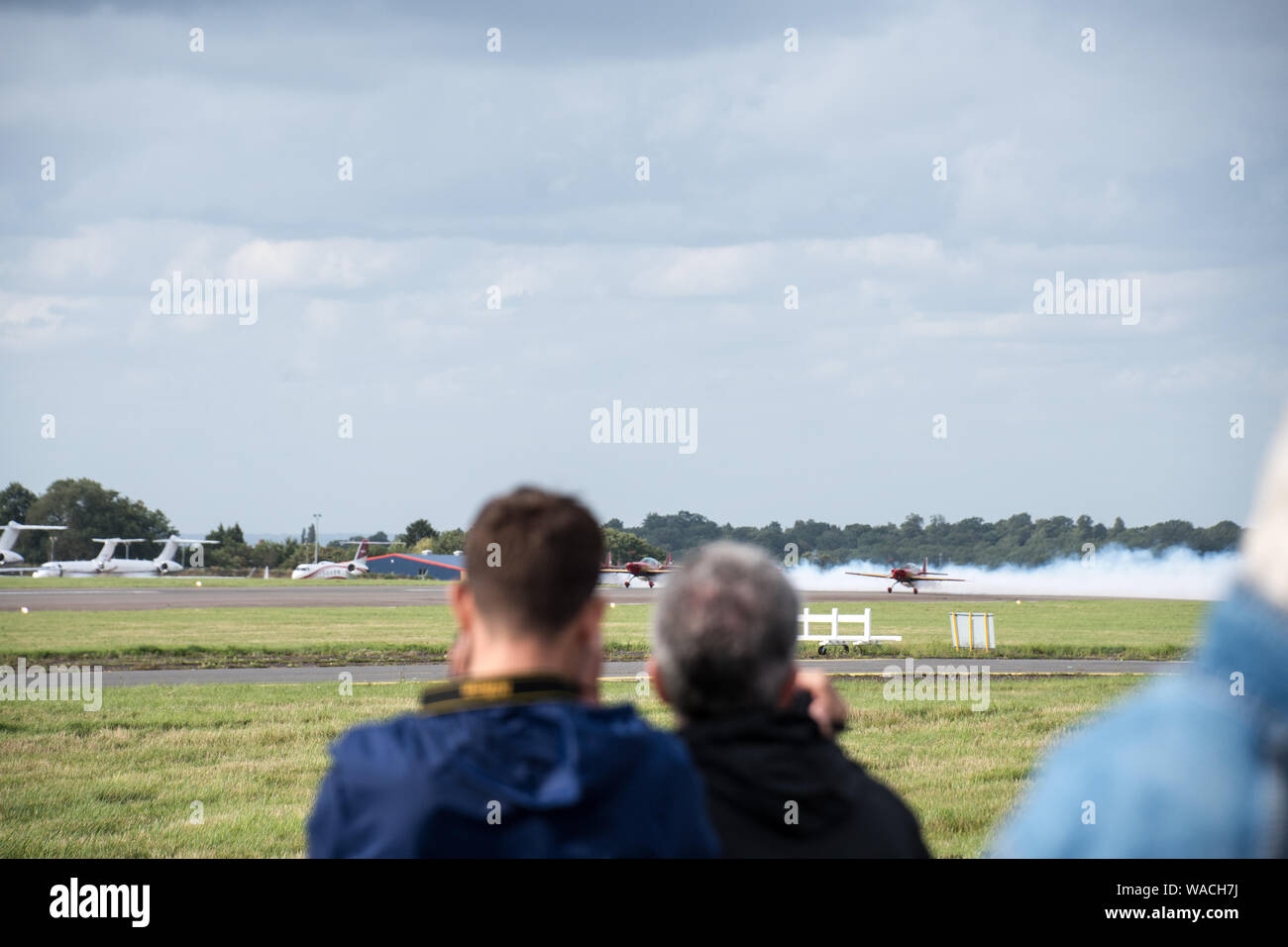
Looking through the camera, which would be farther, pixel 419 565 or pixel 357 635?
pixel 419 565

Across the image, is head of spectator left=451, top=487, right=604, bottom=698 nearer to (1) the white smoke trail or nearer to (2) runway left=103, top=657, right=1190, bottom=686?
(2) runway left=103, top=657, right=1190, bottom=686

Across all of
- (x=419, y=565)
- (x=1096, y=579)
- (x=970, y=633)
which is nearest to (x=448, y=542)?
(x=419, y=565)

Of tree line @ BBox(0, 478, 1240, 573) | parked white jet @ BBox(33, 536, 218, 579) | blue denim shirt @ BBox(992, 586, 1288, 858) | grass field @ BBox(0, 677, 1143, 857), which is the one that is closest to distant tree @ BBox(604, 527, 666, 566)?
tree line @ BBox(0, 478, 1240, 573)

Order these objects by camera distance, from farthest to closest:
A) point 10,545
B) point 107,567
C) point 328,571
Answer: point 328,571
point 10,545
point 107,567

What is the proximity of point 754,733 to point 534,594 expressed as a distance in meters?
0.63

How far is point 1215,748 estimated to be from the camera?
1021 mm

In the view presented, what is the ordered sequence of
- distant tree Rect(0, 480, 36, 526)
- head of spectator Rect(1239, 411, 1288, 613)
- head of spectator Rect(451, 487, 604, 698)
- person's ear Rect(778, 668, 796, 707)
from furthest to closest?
distant tree Rect(0, 480, 36, 526)
person's ear Rect(778, 668, 796, 707)
head of spectator Rect(451, 487, 604, 698)
head of spectator Rect(1239, 411, 1288, 613)

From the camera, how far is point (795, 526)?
240 ft

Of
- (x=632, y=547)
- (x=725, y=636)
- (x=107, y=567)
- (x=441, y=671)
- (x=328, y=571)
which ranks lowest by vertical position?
(x=328, y=571)

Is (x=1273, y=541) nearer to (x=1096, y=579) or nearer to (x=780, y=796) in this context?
(x=780, y=796)

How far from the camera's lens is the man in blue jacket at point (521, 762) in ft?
6.40

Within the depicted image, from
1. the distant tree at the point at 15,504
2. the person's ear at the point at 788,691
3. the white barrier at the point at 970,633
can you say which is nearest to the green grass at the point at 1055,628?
the white barrier at the point at 970,633

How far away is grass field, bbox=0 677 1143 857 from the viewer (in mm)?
8117

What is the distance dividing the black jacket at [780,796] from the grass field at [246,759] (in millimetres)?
5694
